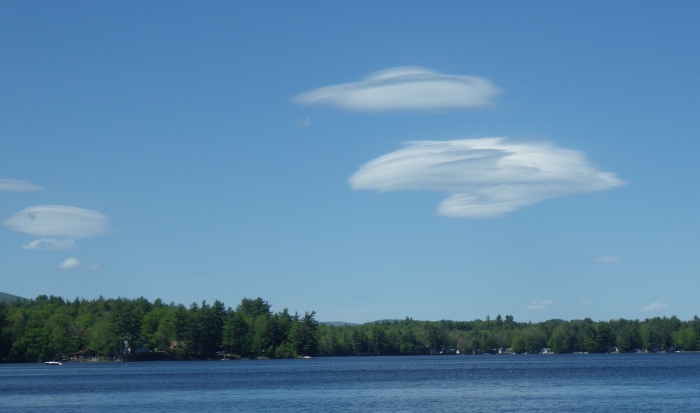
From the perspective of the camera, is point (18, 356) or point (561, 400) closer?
point (561, 400)

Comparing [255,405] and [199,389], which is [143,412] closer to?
[255,405]

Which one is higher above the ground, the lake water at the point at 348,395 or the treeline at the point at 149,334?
the treeline at the point at 149,334

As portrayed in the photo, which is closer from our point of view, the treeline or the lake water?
the lake water

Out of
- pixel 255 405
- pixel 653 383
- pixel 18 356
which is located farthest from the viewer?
pixel 18 356

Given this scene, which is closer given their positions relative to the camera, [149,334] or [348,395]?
[348,395]

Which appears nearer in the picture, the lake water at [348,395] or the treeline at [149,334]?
the lake water at [348,395]

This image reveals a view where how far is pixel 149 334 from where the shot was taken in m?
164

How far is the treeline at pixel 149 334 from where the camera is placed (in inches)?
6097

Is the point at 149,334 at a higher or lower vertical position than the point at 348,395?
higher

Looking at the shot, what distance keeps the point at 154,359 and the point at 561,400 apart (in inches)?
4861

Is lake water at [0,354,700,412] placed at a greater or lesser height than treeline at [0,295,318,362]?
lesser

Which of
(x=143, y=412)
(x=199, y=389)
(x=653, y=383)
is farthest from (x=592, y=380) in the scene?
(x=143, y=412)

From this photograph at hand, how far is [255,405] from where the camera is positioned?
61406mm

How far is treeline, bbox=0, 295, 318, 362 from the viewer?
6097 inches
